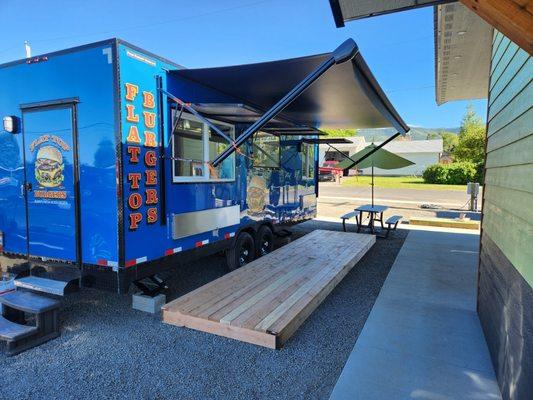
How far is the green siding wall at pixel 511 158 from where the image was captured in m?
2.30

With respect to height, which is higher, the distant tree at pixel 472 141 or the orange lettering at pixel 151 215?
the distant tree at pixel 472 141

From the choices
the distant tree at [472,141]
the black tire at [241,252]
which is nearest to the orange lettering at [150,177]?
the black tire at [241,252]

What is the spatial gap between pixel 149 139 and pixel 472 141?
3022cm

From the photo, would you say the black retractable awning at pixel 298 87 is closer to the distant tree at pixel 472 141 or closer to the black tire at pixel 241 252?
the black tire at pixel 241 252

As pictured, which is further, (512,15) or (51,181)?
(51,181)

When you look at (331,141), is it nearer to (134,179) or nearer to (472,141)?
(134,179)

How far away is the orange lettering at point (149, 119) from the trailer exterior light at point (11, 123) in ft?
5.15

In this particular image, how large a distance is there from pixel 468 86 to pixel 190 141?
297 inches

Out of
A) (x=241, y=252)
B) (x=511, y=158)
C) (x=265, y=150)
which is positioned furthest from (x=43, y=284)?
(x=511, y=158)

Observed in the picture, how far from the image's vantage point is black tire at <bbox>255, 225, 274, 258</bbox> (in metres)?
6.07

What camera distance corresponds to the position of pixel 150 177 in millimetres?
3725

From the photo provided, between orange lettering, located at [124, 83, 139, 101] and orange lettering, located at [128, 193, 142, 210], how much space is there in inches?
36.5

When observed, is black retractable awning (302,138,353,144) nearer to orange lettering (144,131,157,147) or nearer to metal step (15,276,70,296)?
orange lettering (144,131,157,147)

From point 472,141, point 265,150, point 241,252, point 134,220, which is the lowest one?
point 241,252
